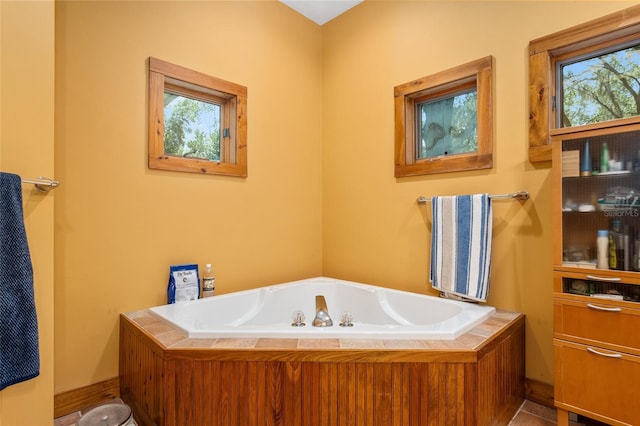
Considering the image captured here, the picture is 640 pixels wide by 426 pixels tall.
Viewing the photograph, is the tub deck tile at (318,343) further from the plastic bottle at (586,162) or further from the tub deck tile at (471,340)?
the plastic bottle at (586,162)

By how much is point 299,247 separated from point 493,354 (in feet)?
5.55

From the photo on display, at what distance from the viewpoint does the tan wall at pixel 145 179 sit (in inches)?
68.6

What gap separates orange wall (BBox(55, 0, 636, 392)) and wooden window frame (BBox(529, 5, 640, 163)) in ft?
0.21

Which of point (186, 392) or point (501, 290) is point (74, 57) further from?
point (501, 290)

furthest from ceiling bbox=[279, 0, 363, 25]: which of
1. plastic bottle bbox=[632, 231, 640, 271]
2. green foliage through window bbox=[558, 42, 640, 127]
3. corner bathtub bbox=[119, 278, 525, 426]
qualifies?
corner bathtub bbox=[119, 278, 525, 426]

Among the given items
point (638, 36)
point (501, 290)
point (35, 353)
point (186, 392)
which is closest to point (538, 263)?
point (501, 290)

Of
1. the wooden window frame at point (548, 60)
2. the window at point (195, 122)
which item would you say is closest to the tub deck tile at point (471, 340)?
the wooden window frame at point (548, 60)

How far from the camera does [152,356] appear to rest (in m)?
1.45

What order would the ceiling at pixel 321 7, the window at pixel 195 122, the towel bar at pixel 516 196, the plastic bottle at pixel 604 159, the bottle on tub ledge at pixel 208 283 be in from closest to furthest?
the plastic bottle at pixel 604 159 → the towel bar at pixel 516 196 → the window at pixel 195 122 → the bottle on tub ledge at pixel 208 283 → the ceiling at pixel 321 7

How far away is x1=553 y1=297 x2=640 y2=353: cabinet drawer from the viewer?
1390 millimetres

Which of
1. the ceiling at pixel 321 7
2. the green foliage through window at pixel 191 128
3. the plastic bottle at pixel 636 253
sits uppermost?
the ceiling at pixel 321 7

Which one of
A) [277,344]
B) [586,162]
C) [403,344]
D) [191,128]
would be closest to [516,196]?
[586,162]

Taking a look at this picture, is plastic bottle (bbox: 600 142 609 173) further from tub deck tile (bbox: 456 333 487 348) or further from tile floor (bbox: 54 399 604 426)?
tile floor (bbox: 54 399 604 426)

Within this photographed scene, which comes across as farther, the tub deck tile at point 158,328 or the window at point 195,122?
the window at point 195,122
